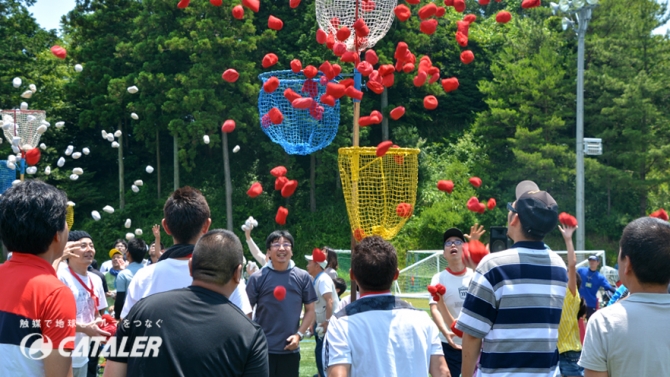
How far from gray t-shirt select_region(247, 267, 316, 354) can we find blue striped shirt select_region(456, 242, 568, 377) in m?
2.92

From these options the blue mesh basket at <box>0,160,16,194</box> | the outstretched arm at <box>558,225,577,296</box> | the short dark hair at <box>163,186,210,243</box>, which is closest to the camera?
the short dark hair at <box>163,186,210,243</box>

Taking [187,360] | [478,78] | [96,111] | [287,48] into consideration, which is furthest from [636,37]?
[187,360]

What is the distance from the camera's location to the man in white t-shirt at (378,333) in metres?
3.20

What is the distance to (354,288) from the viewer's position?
5.02 m

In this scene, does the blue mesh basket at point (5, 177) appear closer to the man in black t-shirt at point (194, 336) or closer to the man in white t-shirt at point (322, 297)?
Result: the man in white t-shirt at point (322, 297)

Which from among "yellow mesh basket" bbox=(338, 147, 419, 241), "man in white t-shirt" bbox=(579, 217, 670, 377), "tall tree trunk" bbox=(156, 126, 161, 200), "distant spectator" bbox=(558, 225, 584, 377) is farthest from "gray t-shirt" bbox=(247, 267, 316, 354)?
"tall tree trunk" bbox=(156, 126, 161, 200)

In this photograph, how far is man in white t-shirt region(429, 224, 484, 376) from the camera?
19.9ft

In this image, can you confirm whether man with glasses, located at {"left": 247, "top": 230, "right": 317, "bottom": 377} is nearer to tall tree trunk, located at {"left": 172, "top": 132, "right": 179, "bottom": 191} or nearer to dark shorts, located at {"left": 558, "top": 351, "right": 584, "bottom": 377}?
dark shorts, located at {"left": 558, "top": 351, "right": 584, "bottom": 377}

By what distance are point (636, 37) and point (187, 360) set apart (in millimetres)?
31873

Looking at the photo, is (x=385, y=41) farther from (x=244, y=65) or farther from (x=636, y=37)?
(x=636, y=37)

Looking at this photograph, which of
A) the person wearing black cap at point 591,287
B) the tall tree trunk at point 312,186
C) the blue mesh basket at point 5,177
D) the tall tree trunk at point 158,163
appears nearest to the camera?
the person wearing black cap at point 591,287

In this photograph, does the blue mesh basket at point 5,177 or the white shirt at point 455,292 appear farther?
the blue mesh basket at point 5,177

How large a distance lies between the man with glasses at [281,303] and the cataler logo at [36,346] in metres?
3.49

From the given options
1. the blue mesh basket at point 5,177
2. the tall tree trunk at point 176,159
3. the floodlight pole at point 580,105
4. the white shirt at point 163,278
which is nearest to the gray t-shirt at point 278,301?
the white shirt at point 163,278
